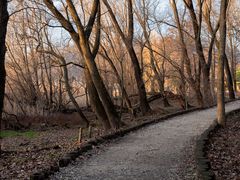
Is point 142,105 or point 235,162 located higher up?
point 142,105

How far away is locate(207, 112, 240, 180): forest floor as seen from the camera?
23.5ft

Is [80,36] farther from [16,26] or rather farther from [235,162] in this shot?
[16,26]

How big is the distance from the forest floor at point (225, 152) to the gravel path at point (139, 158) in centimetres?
68

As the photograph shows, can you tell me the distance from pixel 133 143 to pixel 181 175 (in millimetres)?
4004

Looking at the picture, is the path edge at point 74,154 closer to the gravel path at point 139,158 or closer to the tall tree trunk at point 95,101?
the gravel path at point 139,158

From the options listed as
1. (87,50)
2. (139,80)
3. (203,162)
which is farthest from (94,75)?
(203,162)

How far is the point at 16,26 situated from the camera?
1144 inches

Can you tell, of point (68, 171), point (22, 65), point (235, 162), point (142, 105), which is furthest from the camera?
point (22, 65)

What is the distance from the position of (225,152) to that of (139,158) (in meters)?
2.39

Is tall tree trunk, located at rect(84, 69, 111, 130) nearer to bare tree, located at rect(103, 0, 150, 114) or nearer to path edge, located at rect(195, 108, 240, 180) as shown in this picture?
bare tree, located at rect(103, 0, 150, 114)

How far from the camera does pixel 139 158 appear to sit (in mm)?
8672

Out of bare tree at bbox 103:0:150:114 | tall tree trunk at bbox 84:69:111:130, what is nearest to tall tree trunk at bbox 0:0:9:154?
tall tree trunk at bbox 84:69:111:130

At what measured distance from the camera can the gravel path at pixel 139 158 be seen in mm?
7152

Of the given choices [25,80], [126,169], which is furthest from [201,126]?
[25,80]
